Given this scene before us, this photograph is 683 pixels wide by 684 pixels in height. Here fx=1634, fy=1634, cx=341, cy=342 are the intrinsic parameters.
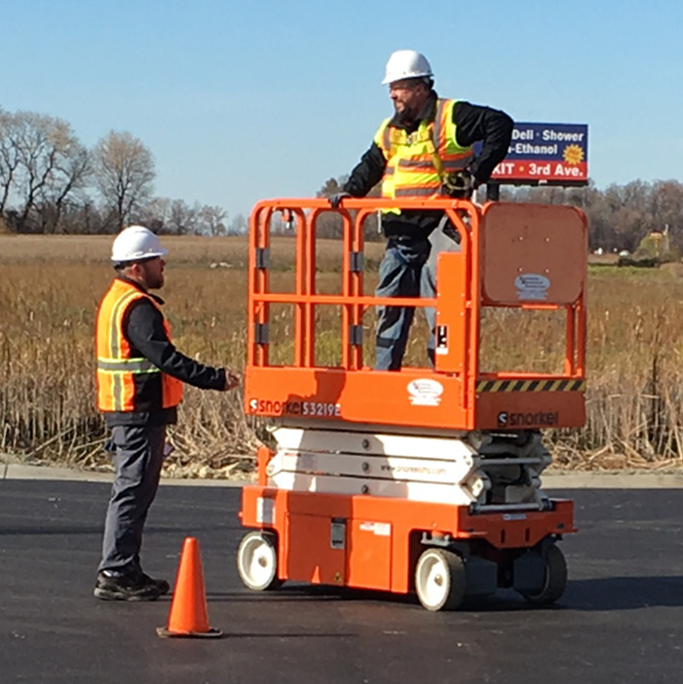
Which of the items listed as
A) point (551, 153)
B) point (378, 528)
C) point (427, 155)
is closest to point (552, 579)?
point (378, 528)

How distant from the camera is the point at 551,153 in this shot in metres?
54.1

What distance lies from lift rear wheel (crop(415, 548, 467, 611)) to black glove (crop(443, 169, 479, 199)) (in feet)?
6.94

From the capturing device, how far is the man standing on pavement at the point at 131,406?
8.66m

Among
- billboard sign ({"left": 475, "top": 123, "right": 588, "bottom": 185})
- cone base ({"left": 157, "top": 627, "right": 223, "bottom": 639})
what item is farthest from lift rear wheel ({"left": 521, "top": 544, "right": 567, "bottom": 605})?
billboard sign ({"left": 475, "top": 123, "right": 588, "bottom": 185})

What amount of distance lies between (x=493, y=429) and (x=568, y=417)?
0.60 metres

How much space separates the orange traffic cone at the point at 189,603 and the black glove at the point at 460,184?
2.77 m

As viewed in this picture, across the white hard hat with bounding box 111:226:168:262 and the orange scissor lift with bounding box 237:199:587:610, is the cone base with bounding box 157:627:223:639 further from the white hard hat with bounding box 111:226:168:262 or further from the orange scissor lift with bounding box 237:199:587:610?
the white hard hat with bounding box 111:226:168:262

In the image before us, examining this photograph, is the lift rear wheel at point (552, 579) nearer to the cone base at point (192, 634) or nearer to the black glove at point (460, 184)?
the cone base at point (192, 634)

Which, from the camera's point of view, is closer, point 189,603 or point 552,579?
point 189,603

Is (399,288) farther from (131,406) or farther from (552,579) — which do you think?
(552,579)

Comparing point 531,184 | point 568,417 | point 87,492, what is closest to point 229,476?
point 87,492

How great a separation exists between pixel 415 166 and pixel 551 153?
149 ft

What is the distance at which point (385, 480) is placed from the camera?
8758mm

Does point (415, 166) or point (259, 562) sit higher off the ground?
point (415, 166)
